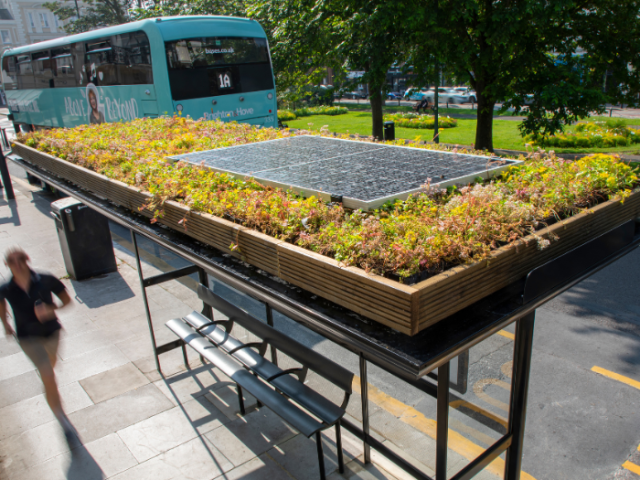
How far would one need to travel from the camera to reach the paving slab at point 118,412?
177 inches

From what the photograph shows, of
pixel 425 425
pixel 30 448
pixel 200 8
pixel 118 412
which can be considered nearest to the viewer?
pixel 425 425

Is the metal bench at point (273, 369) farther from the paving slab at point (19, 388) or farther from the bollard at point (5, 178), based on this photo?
the bollard at point (5, 178)

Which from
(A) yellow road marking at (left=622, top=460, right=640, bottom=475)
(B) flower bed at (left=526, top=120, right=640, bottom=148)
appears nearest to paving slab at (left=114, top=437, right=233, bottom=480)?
(A) yellow road marking at (left=622, top=460, right=640, bottom=475)

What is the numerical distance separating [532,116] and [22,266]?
11666 mm

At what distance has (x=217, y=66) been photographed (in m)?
12.6

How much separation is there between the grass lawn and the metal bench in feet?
33.2

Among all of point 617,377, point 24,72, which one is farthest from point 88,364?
point 24,72

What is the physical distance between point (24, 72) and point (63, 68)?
16.0 ft

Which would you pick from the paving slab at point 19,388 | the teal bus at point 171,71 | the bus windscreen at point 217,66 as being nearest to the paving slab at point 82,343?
the paving slab at point 19,388

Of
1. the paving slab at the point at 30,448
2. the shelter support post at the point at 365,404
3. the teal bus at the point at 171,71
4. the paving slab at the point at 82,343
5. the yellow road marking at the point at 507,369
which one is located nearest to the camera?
the yellow road marking at the point at 507,369

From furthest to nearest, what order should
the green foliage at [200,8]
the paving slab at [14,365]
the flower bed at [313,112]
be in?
1. the flower bed at [313,112]
2. the green foliage at [200,8]
3. the paving slab at [14,365]

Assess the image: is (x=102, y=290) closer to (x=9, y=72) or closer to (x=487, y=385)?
(x=487, y=385)

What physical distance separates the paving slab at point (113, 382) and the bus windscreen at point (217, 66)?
8.12 m

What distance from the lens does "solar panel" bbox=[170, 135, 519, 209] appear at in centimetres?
338
